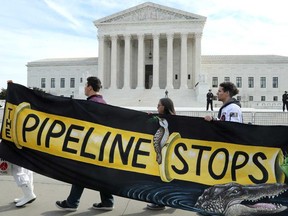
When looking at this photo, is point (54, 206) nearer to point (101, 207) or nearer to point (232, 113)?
point (101, 207)


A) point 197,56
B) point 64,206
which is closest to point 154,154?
point 64,206

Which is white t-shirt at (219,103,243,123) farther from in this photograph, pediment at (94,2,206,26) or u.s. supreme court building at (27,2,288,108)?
pediment at (94,2,206,26)

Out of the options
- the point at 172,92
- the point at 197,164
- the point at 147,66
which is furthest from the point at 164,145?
the point at 147,66

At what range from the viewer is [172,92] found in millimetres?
52219

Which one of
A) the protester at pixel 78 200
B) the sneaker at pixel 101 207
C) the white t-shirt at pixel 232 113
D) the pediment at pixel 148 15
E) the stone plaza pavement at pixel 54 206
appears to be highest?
the pediment at pixel 148 15

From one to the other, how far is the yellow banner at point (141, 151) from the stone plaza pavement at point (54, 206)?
82cm

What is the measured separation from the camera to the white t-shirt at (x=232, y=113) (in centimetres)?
457

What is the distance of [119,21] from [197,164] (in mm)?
55387

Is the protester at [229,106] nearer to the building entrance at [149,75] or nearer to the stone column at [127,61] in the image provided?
the stone column at [127,61]

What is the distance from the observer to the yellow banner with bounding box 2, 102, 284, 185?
158 inches

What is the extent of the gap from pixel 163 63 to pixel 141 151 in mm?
56882

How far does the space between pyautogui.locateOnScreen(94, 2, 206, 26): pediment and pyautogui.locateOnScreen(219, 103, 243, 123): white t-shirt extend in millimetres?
52745

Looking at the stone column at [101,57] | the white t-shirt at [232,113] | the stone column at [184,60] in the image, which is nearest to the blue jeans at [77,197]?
the white t-shirt at [232,113]

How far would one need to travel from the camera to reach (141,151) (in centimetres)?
421
